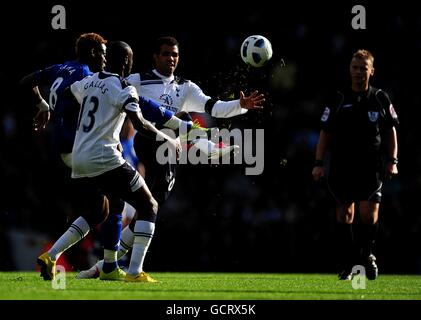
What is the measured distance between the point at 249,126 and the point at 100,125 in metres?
4.49

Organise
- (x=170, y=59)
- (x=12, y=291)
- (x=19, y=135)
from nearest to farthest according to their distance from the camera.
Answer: (x=12, y=291)
(x=170, y=59)
(x=19, y=135)

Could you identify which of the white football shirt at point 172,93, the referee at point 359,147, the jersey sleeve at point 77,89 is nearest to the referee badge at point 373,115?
the referee at point 359,147

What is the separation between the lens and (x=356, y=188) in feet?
29.3

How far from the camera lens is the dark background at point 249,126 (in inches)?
500

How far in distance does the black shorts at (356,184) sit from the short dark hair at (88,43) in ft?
8.53

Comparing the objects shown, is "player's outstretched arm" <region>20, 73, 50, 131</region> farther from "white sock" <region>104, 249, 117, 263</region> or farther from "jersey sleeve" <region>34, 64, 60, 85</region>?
"white sock" <region>104, 249, 117, 263</region>

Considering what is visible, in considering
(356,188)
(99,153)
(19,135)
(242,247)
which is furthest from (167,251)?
(99,153)

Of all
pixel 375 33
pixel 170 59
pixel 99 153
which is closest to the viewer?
pixel 99 153

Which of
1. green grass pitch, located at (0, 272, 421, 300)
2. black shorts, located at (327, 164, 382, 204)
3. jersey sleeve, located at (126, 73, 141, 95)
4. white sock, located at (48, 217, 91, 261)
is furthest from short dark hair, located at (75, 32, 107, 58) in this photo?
→ black shorts, located at (327, 164, 382, 204)

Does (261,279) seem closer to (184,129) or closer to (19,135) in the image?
(184,129)

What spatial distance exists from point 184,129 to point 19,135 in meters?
6.78

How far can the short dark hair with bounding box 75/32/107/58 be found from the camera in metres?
8.32

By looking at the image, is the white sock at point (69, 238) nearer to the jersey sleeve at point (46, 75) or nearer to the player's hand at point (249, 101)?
the jersey sleeve at point (46, 75)

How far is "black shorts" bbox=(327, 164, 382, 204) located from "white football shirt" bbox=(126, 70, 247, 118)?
1.24 m
